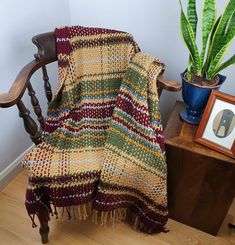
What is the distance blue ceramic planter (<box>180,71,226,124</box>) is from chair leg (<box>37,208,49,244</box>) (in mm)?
728

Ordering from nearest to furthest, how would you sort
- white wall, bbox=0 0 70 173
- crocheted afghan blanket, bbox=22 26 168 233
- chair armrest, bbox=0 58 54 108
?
chair armrest, bbox=0 58 54 108 < crocheted afghan blanket, bbox=22 26 168 233 < white wall, bbox=0 0 70 173

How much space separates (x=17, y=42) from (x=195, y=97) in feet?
2.91

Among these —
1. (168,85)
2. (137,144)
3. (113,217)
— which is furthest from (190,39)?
(113,217)

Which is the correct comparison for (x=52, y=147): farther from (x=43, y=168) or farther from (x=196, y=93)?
(x=196, y=93)

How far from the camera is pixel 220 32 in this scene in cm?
95

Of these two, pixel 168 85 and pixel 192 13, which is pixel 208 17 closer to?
pixel 192 13

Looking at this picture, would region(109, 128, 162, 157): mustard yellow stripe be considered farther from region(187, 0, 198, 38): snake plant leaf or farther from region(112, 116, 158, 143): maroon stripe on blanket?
region(187, 0, 198, 38): snake plant leaf

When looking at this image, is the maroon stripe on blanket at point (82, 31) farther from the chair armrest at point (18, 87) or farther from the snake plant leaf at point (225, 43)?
the snake plant leaf at point (225, 43)

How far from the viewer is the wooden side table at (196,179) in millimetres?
1023

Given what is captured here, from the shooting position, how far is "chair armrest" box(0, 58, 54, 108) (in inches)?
34.1

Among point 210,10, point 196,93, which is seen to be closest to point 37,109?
point 196,93

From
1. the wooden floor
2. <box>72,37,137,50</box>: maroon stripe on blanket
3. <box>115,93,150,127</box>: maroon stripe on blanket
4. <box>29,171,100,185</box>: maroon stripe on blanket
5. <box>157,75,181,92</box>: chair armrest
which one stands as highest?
<box>72,37,137,50</box>: maroon stripe on blanket

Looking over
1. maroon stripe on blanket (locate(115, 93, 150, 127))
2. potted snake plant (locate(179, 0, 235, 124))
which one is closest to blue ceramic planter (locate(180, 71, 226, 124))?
potted snake plant (locate(179, 0, 235, 124))

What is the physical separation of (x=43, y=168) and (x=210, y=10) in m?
0.85
